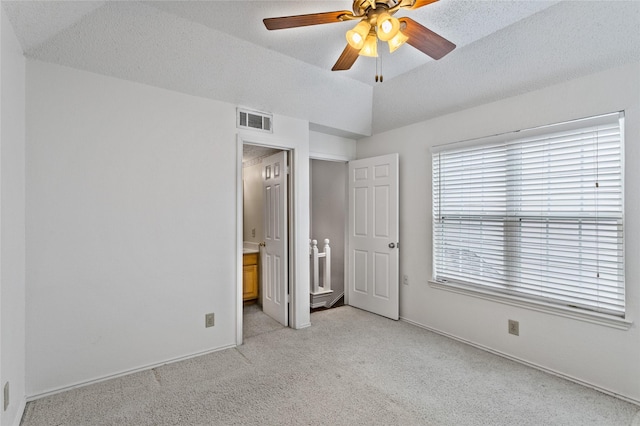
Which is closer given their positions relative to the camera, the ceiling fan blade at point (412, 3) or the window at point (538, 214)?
the ceiling fan blade at point (412, 3)

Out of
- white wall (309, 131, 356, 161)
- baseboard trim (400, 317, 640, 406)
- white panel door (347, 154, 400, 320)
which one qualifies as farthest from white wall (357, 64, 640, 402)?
white wall (309, 131, 356, 161)

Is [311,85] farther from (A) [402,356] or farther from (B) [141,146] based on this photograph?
(A) [402,356]

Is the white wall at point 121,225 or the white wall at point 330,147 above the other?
the white wall at point 330,147

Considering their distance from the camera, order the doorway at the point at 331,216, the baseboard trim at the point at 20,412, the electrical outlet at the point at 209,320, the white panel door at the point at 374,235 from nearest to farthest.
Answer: the baseboard trim at the point at 20,412 < the electrical outlet at the point at 209,320 < the white panel door at the point at 374,235 < the doorway at the point at 331,216

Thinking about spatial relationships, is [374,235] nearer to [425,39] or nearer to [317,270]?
[317,270]

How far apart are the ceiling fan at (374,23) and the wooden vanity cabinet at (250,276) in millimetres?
3156

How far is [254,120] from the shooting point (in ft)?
10.7

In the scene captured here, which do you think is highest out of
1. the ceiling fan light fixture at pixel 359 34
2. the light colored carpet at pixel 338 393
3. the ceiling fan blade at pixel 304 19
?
the ceiling fan blade at pixel 304 19

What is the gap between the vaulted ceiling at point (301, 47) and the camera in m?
2.12

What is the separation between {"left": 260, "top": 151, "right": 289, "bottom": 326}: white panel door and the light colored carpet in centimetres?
71

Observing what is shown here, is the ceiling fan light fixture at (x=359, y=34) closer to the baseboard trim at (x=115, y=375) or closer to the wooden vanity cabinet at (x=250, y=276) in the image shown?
the baseboard trim at (x=115, y=375)

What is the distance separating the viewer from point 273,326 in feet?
12.0

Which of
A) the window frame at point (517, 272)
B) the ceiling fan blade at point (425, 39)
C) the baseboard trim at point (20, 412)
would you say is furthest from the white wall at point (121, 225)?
the window frame at point (517, 272)

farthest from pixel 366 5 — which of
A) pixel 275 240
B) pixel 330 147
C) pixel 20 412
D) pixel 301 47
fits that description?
pixel 20 412
